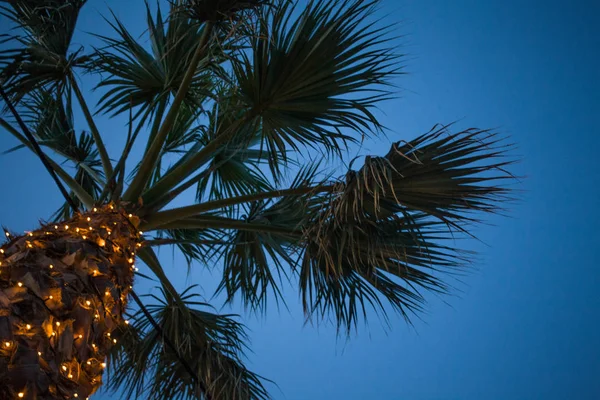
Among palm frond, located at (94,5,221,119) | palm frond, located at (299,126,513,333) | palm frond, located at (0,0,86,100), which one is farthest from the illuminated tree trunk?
palm frond, located at (94,5,221,119)

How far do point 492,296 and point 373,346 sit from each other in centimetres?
306

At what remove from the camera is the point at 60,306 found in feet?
5.11

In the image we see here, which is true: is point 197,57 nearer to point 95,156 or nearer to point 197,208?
point 197,208

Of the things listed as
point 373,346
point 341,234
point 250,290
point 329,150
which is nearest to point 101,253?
point 341,234

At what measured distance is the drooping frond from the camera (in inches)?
118

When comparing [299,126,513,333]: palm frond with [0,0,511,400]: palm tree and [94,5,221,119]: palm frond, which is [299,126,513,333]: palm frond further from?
[94,5,221,119]: palm frond

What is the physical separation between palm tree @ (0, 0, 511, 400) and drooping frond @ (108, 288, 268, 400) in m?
0.01

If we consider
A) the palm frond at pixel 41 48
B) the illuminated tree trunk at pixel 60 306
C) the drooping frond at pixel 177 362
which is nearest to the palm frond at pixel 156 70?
the palm frond at pixel 41 48

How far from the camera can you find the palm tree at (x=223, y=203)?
1.64m

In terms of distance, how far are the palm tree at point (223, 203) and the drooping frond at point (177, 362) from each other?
0.04ft

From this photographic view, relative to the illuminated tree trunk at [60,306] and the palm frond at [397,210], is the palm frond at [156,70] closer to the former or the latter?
the palm frond at [397,210]

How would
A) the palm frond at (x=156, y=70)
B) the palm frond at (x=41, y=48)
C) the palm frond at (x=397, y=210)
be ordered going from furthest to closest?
the palm frond at (x=156, y=70) → the palm frond at (x=41, y=48) → the palm frond at (x=397, y=210)

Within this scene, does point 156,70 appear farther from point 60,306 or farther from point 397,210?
point 60,306

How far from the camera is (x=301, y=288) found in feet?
8.86
